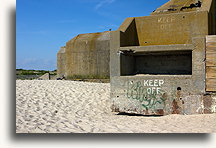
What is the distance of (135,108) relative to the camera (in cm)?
748

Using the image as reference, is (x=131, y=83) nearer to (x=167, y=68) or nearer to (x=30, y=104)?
(x=167, y=68)

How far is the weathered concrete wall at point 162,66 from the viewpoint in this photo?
6.64m

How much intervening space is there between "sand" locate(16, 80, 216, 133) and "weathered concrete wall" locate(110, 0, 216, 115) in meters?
0.45

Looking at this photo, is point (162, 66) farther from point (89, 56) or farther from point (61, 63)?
point (61, 63)

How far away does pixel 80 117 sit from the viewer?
6.88m

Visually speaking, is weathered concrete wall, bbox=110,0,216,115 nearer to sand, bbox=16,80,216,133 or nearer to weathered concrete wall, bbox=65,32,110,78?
sand, bbox=16,80,216,133

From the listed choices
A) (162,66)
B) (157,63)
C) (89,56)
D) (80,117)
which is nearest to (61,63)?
(89,56)

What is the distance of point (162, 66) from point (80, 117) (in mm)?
3864

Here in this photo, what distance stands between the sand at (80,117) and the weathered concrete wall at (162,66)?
0.45 metres

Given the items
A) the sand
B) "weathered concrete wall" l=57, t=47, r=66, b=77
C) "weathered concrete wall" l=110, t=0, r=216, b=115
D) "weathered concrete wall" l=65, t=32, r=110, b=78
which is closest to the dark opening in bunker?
"weathered concrete wall" l=110, t=0, r=216, b=115

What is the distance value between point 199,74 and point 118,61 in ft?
8.53

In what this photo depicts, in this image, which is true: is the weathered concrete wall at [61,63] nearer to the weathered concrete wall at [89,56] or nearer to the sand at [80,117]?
the weathered concrete wall at [89,56]

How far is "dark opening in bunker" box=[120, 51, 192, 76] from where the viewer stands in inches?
330

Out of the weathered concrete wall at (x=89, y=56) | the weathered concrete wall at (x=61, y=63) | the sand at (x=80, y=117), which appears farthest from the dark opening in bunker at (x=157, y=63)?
the weathered concrete wall at (x=61, y=63)
